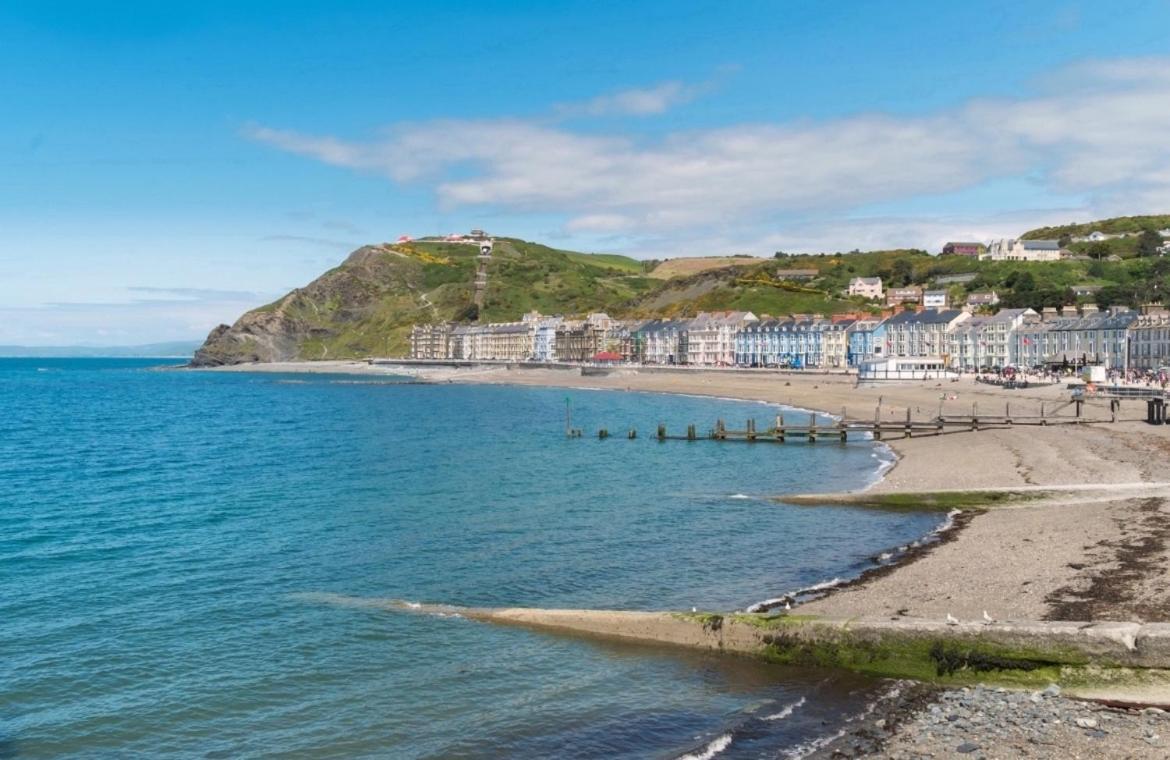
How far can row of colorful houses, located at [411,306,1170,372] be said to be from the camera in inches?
4311

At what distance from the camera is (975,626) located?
16.6m

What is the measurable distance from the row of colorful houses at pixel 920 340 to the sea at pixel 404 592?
70952 millimetres

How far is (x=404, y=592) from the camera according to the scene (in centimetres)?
2458

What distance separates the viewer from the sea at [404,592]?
15.8 m

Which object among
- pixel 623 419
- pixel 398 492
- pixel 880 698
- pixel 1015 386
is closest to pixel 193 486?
pixel 398 492

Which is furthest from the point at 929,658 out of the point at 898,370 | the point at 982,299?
the point at 982,299

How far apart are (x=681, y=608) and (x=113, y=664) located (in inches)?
494

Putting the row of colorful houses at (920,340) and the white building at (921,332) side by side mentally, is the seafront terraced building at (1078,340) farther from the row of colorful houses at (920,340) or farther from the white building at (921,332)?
the white building at (921,332)

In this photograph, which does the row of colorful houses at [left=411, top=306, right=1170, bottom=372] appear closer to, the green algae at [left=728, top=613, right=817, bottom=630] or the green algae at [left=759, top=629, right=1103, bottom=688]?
the green algae at [left=728, top=613, right=817, bottom=630]

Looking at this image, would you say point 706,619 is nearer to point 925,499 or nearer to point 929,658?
point 929,658

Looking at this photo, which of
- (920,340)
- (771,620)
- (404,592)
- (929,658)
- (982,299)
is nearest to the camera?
(929,658)

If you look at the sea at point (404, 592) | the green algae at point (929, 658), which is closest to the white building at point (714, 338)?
the sea at point (404, 592)

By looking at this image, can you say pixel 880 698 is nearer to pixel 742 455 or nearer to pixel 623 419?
pixel 742 455

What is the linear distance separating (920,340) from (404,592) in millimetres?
132318
